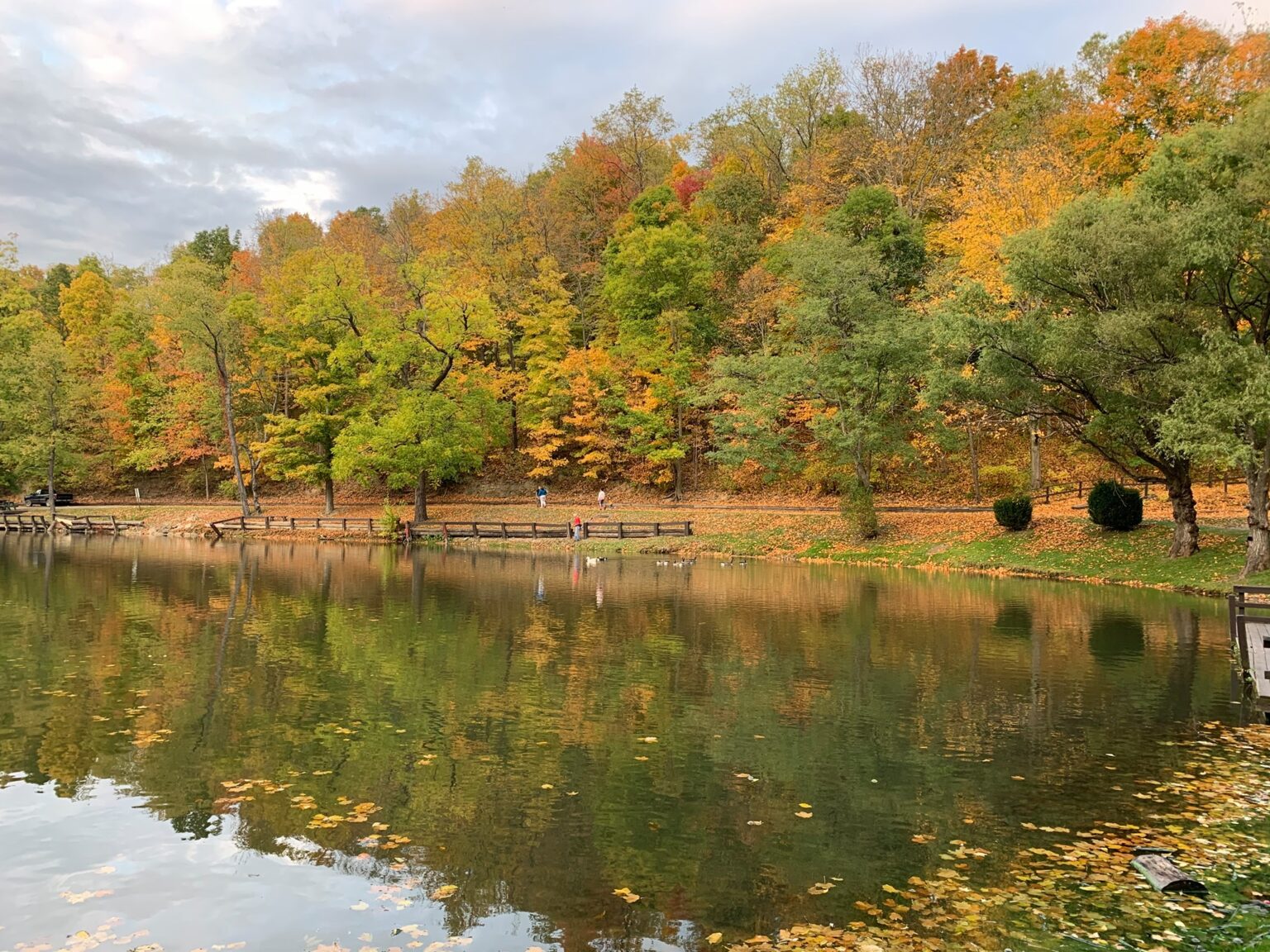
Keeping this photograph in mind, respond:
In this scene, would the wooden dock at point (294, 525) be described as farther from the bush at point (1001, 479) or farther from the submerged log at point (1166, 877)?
the submerged log at point (1166, 877)

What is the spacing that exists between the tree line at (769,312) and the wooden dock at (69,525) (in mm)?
5784

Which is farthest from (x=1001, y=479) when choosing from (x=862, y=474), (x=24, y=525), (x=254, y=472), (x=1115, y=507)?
(x=24, y=525)

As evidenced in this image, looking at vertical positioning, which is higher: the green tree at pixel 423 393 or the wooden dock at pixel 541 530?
the green tree at pixel 423 393

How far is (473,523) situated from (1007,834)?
135 feet

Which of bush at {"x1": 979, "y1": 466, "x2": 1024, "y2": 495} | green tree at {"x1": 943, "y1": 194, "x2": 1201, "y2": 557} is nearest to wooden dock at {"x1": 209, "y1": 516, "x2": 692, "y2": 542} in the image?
bush at {"x1": 979, "y1": 466, "x2": 1024, "y2": 495}

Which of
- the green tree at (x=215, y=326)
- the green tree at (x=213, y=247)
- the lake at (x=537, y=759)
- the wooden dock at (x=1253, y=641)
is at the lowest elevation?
the lake at (x=537, y=759)

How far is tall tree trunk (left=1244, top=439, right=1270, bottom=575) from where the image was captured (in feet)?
87.4

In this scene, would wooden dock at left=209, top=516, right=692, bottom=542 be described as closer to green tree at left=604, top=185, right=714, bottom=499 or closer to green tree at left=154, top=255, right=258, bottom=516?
green tree at left=154, top=255, right=258, bottom=516

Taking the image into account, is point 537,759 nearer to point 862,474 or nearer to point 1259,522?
point 1259,522

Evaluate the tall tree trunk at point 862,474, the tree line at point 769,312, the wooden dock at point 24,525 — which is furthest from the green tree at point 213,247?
the tall tree trunk at point 862,474

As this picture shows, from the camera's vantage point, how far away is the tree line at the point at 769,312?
2709 centimetres

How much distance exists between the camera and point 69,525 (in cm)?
5438

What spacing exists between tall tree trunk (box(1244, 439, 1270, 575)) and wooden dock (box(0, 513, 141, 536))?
190 feet

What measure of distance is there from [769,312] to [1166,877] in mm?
47765
